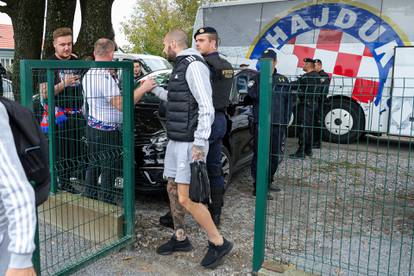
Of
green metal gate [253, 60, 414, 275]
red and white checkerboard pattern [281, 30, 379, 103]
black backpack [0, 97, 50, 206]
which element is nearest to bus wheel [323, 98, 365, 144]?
green metal gate [253, 60, 414, 275]

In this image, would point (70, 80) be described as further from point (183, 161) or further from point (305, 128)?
point (305, 128)

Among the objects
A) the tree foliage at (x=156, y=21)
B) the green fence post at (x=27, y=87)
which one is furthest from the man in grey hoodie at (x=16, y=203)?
the tree foliage at (x=156, y=21)

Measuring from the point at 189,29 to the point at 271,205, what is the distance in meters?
21.4

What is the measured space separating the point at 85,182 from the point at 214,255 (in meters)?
1.30

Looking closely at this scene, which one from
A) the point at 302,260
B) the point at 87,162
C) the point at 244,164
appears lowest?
the point at 302,260

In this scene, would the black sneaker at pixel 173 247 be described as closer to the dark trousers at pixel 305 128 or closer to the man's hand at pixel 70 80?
the dark trousers at pixel 305 128

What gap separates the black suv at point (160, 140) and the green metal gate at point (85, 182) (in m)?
0.53

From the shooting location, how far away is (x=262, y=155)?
3086 mm

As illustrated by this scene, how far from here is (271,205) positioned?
5.02 meters

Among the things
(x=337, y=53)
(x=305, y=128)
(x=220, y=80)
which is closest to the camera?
(x=305, y=128)

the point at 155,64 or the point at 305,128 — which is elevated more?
the point at 155,64

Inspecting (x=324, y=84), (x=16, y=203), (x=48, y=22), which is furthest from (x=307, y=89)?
(x=48, y=22)

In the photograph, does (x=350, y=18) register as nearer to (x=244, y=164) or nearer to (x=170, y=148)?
(x=244, y=164)

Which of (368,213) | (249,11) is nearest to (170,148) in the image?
(368,213)
